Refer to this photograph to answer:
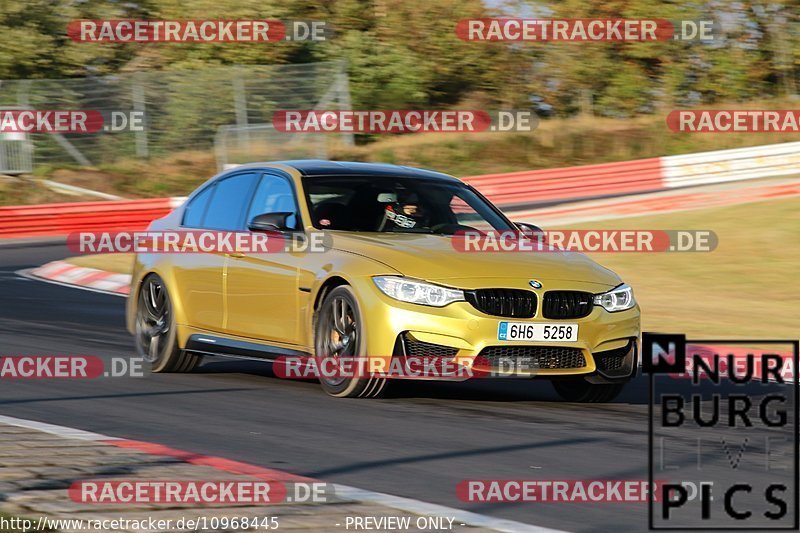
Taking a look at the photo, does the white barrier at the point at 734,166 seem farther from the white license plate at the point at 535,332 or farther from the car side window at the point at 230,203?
the white license plate at the point at 535,332

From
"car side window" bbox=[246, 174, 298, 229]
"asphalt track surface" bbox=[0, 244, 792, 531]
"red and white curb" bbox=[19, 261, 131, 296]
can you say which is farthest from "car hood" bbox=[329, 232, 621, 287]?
"red and white curb" bbox=[19, 261, 131, 296]

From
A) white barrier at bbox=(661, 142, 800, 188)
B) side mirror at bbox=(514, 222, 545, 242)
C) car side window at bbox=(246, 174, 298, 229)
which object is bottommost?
side mirror at bbox=(514, 222, 545, 242)

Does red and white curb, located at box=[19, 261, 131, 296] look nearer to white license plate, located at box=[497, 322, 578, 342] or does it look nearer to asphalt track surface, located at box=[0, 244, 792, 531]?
asphalt track surface, located at box=[0, 244, 792, 531]

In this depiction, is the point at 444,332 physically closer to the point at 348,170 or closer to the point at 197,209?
the point at 348,170

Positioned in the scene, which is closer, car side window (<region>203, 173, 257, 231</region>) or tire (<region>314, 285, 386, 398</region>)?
tire (<region>314, 285, 386, 398</region>)

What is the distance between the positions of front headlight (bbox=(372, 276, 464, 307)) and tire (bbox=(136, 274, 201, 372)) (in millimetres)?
2442

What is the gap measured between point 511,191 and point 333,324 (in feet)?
72.5

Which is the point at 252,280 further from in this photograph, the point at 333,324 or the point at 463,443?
the point at 463,443

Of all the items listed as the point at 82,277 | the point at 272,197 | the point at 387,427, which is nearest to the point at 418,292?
the point at 387,427

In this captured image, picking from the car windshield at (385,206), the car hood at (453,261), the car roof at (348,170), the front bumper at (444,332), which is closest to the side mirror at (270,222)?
the car windshield at (385,206)

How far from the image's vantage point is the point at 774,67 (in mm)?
43375

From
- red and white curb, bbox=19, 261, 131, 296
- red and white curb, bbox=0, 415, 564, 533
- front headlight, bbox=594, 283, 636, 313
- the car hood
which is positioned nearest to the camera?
red and white curb, bbox=0, 415, 564, 533

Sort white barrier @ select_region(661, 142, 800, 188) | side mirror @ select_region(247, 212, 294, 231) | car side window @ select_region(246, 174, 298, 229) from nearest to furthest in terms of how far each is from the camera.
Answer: side mirror @ select_region(247, 212, 294, 231) → car side window @ select_region(246, 174, 298, 229) → white barrier @ select_region(661, 142, 800, 188)

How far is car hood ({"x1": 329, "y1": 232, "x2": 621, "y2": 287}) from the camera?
8.84 m
